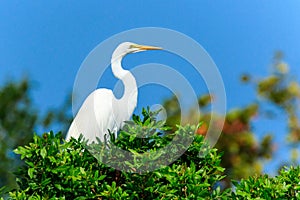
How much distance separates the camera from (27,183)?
1905 millimetres

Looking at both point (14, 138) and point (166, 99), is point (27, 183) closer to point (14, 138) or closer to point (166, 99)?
point (14, 138)

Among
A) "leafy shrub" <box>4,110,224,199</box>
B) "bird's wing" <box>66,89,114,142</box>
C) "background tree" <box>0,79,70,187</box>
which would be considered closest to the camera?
"leafy shrub" <box>4,110,224,199</box>

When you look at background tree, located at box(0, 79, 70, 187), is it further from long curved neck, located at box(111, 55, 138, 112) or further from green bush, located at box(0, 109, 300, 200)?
green bush, located at box(0, 109, 300, 200)

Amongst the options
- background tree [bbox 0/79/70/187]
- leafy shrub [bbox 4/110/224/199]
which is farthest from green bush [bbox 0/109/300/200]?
background tree [bbox 0/79/70/187]

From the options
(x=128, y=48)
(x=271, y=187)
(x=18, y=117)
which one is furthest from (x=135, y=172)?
(x=18, y=117)

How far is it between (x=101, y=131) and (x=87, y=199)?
1.52 metres

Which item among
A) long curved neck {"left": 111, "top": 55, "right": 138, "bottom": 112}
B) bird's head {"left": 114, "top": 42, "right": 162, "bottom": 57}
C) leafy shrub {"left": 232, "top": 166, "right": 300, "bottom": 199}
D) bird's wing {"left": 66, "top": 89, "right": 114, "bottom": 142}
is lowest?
leafy shrub {"left": 232, "top": 166, "right": 300, "bottom": 199}

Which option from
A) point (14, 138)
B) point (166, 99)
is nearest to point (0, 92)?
point (14, 138)

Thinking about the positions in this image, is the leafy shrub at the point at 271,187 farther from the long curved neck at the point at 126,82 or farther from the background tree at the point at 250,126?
the background tree at the point at 250,126

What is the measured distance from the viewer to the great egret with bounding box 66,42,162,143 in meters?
3.29

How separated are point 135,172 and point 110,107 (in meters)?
1.48

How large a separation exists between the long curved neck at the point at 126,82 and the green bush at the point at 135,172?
1286 mm

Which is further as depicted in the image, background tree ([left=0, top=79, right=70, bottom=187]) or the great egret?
background tree ([left=0, top=79, right=70, bottom=187])

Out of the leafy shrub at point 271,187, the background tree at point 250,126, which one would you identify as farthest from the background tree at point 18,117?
the leafy shrub at point 271,187
